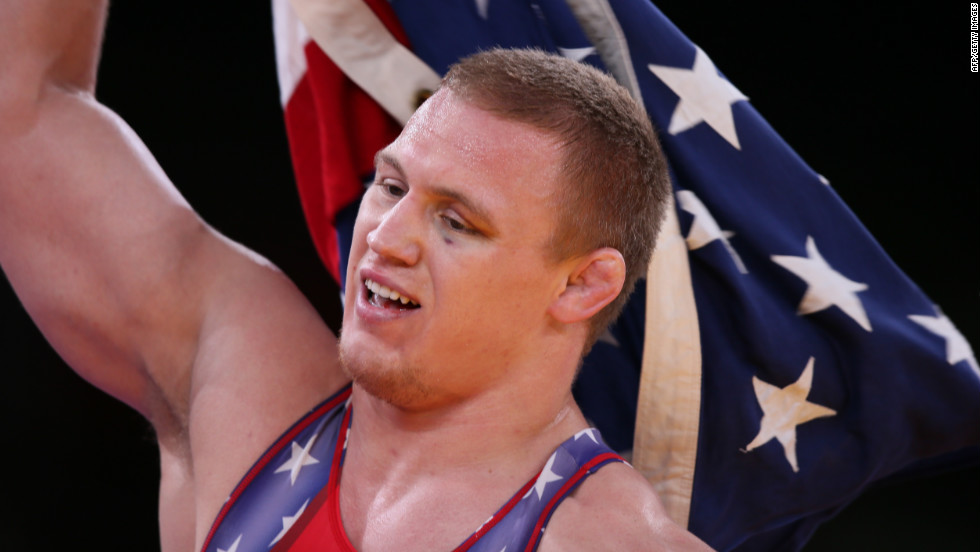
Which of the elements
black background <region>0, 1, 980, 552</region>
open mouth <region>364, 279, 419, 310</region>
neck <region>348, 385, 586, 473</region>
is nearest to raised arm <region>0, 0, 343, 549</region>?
neck <region>348, 385, 586, 473</region>

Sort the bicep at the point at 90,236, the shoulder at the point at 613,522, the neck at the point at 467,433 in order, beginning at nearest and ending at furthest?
the shoulder at the point at 613,522
the neck at the point at 467,433
the bicep at the point at 90,236

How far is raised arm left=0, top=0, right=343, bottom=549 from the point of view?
1321 mm

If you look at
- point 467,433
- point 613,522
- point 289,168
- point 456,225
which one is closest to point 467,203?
point 456,225

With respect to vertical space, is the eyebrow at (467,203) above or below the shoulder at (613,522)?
above

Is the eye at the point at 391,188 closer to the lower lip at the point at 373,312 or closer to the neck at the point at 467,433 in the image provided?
the lower lip at the point at 373,312

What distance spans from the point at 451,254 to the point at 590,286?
0.20 meters

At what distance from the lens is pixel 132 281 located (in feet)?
4.47

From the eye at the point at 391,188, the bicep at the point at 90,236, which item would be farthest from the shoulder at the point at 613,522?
the bicep at the point at 90,236

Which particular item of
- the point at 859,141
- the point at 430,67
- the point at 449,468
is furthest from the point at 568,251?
the point at 859,141

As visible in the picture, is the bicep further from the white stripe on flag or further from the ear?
the ear

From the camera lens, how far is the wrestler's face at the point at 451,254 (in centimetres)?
113

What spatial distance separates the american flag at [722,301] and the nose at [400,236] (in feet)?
1.25

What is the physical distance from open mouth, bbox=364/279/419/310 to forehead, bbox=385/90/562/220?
0.13m

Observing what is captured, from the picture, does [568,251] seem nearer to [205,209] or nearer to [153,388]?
[153,388]
